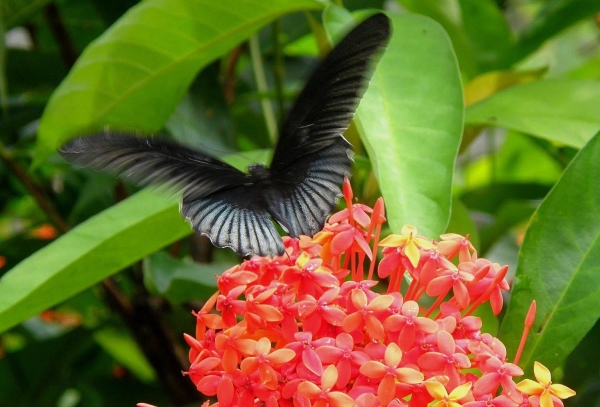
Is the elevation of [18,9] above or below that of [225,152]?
above

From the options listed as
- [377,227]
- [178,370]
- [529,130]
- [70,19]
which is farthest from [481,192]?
[70,19]

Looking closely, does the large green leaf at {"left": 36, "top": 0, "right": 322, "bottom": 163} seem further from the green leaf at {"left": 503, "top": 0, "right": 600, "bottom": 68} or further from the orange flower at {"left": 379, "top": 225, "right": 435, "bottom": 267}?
the green leaf at {"left": 503, "top": 0, "right": 600, "bottom": 68}

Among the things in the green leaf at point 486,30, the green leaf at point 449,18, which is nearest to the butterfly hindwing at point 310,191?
the green leaf at point 449,18

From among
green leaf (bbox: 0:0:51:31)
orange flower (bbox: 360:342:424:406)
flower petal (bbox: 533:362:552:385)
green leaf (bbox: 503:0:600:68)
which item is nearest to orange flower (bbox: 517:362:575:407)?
flower petal (bbox: 533:362:552:385)

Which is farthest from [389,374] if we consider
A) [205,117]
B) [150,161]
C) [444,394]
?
[205,117]

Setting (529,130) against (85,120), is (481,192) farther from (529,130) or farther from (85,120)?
(85,120)

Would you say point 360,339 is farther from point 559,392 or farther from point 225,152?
point 225,152
